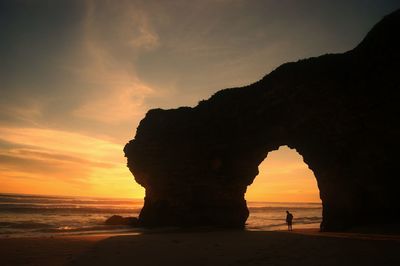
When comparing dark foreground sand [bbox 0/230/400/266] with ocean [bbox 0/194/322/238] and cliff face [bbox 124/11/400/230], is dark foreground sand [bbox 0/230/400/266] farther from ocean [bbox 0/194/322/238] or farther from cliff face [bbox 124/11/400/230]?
ocean [bbox 0/194/322/238]

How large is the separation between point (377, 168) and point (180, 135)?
17.5m

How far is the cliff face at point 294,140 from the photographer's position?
1988cm

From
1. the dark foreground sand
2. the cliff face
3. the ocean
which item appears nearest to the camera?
the dark foreground sand

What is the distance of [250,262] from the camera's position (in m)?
9.30

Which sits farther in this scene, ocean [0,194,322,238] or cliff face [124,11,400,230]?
ocean [0,194,322,238]

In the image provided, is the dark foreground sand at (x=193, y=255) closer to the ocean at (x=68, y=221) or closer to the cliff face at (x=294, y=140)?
the cliff face at (x=294, y=140)

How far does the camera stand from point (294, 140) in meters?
26.0

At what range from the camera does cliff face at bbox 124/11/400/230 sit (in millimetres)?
19875

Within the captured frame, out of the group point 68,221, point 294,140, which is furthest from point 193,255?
point 68,221

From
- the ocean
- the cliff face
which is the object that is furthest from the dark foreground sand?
the ocean

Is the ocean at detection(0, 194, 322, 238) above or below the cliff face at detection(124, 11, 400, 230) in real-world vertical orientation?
below

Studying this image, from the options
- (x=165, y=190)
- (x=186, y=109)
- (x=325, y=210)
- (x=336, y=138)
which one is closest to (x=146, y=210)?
(x=165, y=190)

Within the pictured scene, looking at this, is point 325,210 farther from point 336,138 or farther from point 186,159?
point 186,159

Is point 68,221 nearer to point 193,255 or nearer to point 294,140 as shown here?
point 294,140
